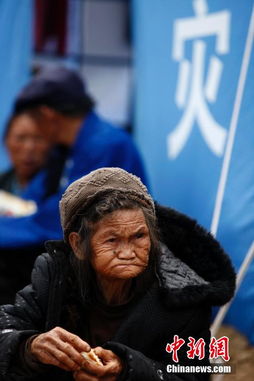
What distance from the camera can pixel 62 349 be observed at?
2051mm

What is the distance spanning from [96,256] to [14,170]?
3.05m

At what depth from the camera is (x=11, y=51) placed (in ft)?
21.2

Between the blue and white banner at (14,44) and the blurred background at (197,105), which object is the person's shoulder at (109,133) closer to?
the blurred background at (197,105)

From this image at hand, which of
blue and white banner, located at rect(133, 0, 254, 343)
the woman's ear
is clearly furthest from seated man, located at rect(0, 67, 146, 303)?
the woman's ear

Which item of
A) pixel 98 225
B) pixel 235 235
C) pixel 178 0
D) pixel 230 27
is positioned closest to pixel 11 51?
pixel 178 0

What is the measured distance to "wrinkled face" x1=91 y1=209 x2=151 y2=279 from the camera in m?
2.16

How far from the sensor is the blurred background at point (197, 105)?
133 inches

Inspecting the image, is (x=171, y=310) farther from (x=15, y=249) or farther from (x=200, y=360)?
(x=15, y=249)

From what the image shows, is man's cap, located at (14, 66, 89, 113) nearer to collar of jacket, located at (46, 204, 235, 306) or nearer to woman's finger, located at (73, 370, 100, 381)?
collar of jacket, located at (46, 204, 235, 306)

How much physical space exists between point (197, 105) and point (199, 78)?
135 mm

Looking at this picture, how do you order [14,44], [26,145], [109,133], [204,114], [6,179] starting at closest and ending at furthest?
1. [204,114]
2. [109,133]
3. [26,145]
4. [6,179]
5. [14,44]

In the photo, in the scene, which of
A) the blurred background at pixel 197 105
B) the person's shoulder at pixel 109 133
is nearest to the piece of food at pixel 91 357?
the blurred background at pixel 197 105

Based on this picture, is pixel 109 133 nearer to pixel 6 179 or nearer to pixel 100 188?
pixel 6 179

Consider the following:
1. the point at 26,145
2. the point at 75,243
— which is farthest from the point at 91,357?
the point at 26,145
